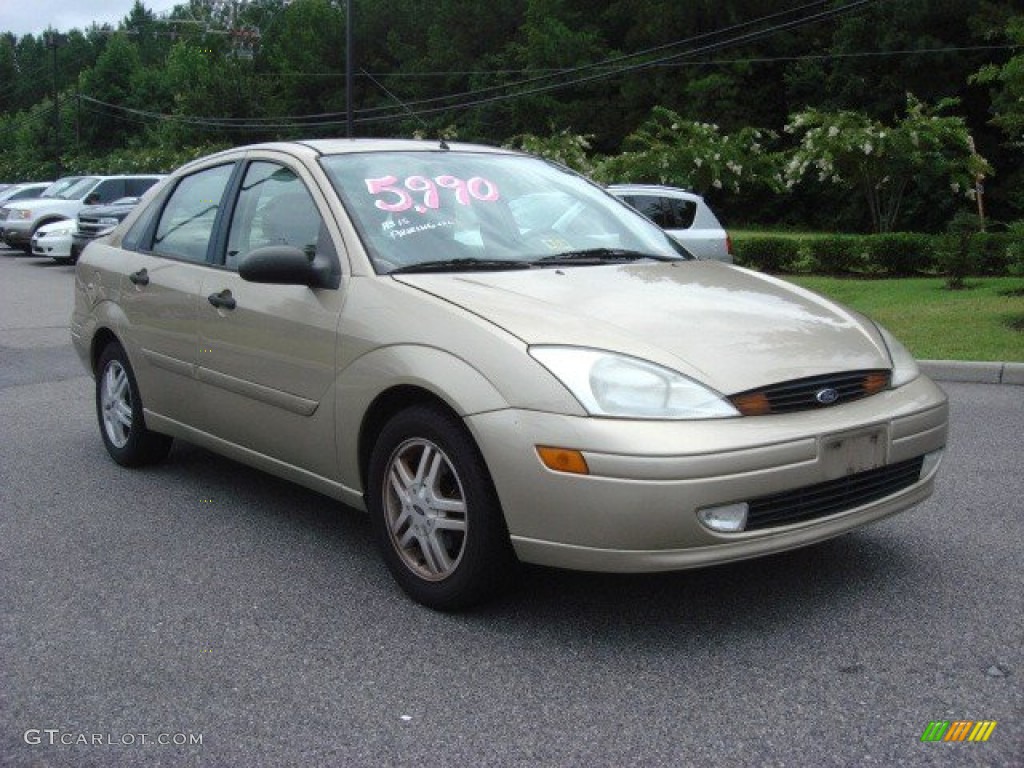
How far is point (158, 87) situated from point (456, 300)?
A: 87482 mm

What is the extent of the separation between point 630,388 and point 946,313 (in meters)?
9.88

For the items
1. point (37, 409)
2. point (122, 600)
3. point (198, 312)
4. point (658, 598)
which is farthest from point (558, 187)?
point (37, 409)

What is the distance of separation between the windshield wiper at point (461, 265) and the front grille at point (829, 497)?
140 centimetres

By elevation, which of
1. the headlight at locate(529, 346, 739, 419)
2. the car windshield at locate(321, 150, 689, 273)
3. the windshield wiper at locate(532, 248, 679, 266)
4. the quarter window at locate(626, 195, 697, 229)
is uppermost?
the car windshield at locate(321, 150, 689, 273)

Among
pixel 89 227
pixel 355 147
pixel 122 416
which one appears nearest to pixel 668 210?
pixel 122 416

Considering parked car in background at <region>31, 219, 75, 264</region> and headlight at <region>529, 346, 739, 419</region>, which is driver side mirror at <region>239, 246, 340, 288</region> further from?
parked car in background at <region>31, 219, 75, 264</region>

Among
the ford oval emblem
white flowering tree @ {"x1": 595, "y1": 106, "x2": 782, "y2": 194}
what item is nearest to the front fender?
the ford oval emblem

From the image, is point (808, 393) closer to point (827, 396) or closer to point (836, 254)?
point (827, 396)

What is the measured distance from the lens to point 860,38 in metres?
46.6

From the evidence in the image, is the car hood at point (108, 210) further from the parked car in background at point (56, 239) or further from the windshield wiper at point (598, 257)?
the windshield wiper at point (598, 257)

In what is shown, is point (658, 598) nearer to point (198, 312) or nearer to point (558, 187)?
point (558, 187)

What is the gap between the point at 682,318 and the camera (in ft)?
12.8

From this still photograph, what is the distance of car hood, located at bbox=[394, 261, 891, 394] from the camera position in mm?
3652

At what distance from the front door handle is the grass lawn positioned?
5559 millimetres
